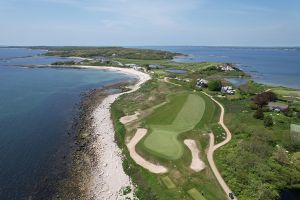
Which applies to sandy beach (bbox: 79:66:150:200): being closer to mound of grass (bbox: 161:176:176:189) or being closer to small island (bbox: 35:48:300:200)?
small island (bbox: 35:48:300:200)

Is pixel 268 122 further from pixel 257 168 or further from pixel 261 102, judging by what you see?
pixel 257 168

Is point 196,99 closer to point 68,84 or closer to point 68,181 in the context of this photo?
point 68,181

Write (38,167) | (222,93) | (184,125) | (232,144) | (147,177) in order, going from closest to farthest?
1. (147,177)
2. (38,167)
3. (232,144)
4. (184,125)
5. (222,93)

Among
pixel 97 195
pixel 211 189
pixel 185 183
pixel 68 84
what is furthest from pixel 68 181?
pixel 68 84

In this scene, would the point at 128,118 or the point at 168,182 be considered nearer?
the point at 168,182

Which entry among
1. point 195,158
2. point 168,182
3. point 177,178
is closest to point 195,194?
point 177,178

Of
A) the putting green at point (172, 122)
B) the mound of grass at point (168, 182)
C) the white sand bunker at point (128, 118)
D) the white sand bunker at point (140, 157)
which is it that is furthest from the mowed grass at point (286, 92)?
the mound of grass at point (168, 182)

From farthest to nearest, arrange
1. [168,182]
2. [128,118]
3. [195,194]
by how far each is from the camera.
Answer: [128,118] < [168,182] < [195,194]
